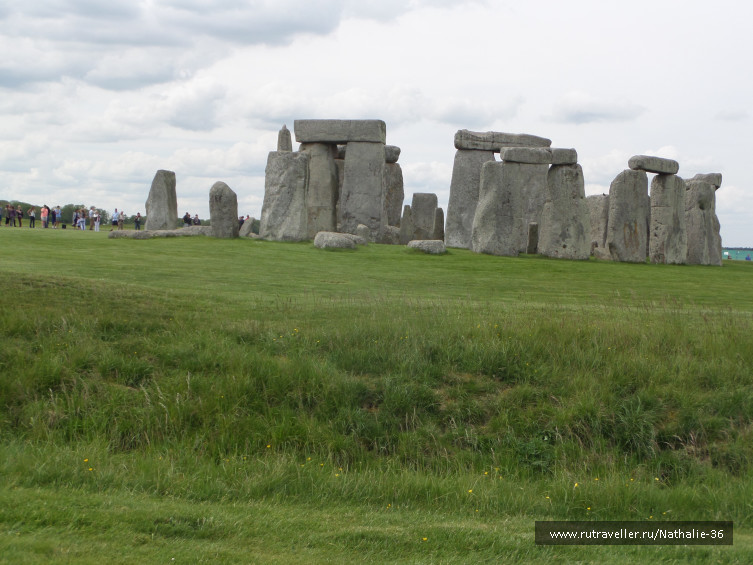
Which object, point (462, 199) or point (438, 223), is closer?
point (462, 199)

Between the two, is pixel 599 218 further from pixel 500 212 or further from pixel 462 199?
pixel 500 212

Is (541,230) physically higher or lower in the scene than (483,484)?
higher

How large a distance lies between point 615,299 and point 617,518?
8465 millimetres

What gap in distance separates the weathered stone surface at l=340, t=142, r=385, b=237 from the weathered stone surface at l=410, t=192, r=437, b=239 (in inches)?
187

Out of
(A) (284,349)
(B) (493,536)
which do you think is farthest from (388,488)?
(A) (284,349)

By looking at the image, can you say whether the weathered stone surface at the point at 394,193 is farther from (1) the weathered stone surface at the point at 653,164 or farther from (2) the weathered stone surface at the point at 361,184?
(1) the weathered stone surface at the point at 653,164

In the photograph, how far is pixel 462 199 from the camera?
3125 centimetres

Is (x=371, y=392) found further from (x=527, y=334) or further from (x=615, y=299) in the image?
(x=615, y=299)

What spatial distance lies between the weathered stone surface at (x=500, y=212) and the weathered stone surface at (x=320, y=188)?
271 inches

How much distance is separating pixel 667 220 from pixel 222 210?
14.1 meters

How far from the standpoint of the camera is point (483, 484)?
7840mm

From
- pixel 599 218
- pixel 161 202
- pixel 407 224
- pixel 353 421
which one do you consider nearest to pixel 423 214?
pixel 407 224

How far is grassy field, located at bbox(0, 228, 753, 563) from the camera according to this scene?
614 centimetres

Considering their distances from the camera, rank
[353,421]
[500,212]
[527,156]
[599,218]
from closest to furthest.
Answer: [353,421]
[500,212]
[527,156]
[599,218]
